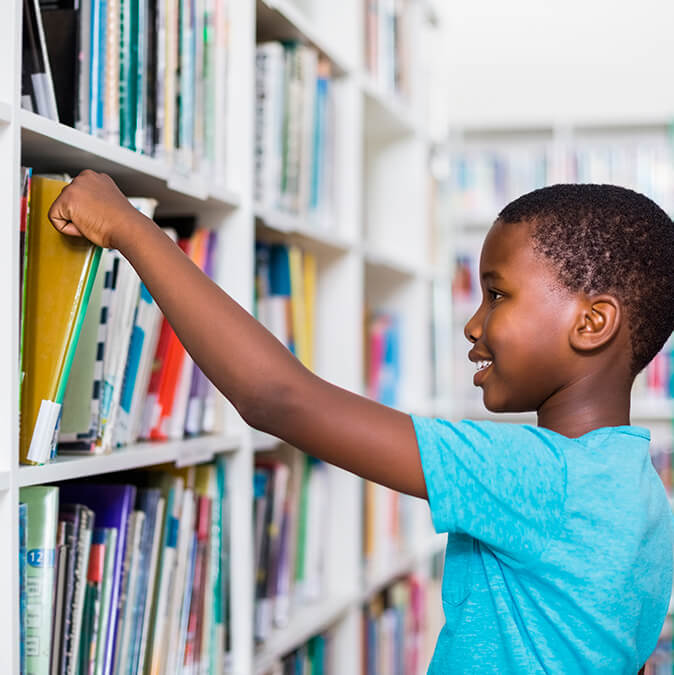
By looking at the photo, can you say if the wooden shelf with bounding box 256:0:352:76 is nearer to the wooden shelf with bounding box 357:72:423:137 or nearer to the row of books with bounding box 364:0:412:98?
the wooden shelf with bounding box 357:72:423:137

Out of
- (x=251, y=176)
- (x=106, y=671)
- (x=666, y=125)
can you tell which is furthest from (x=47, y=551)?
(x=666, y=125)

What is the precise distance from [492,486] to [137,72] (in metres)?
0.68

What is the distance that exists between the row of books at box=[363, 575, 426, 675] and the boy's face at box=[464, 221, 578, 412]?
1.24 m

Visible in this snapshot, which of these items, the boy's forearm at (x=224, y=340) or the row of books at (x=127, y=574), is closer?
the boy's forearm at (x=224, y=340)

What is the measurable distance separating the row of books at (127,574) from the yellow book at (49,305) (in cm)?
9

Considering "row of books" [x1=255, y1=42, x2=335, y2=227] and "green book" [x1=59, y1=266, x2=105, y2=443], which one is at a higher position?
"row of books" [x1=255, y1=42, x2=335, y2=227]

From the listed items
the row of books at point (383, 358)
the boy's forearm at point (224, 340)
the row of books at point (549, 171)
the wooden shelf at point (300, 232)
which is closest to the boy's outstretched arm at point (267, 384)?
the boy's forearm at point (224, 340)

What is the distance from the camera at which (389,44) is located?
2.18m

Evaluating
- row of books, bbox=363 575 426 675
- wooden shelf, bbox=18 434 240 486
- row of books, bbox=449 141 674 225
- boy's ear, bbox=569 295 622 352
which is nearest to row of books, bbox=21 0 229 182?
wooden shelf, bbox=18 434 240 486

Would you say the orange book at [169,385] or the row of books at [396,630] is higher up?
the orange book at [169,385]

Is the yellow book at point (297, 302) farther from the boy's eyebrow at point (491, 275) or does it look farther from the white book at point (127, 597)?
the boy's eyebrow at point (491, 275)

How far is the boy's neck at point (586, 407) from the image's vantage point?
0.91m

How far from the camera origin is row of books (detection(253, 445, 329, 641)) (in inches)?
59.6

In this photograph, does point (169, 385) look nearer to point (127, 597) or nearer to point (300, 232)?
point (127, 597)
